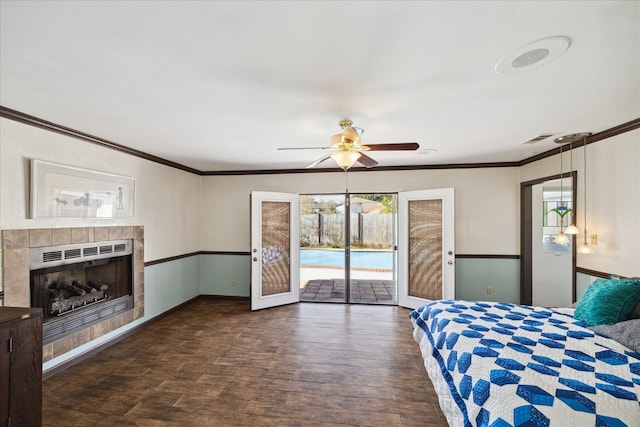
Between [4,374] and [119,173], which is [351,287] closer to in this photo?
[119,173]

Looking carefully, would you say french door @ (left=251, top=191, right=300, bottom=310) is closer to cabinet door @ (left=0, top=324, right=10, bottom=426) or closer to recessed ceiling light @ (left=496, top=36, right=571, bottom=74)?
cabinet door @ (left=0, top=324, right=10, bottom=426)

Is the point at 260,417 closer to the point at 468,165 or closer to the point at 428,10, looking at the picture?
the point at 428,10

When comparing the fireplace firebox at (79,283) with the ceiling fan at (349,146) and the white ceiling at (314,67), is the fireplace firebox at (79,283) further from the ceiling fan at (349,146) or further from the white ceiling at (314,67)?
the ceiling fan at (349,146)

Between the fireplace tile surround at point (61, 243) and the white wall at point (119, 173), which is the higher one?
the white wall at point (119, 173)

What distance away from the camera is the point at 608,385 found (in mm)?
1367

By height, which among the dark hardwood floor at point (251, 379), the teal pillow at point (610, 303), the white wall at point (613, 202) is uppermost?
the white wall at point (613, 202)

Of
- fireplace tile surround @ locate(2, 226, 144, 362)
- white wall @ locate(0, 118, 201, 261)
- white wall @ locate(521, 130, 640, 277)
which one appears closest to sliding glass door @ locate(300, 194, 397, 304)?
white wall @ locate(0, 118, 201, 261)

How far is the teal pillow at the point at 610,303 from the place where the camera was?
200 centimetres

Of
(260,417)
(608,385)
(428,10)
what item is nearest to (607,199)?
(608,385)

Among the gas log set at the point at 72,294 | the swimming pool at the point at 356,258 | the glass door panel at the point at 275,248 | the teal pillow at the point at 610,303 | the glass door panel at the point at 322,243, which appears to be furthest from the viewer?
the swimming pool at the point at 356,258

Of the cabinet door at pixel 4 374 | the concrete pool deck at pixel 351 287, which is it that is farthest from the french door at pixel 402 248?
the cabinet door at pixel 4 374

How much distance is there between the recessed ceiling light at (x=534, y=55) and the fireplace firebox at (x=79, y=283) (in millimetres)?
3892

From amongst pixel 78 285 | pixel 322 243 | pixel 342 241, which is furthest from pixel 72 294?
pixel 342 241

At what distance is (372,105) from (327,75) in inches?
22.7
